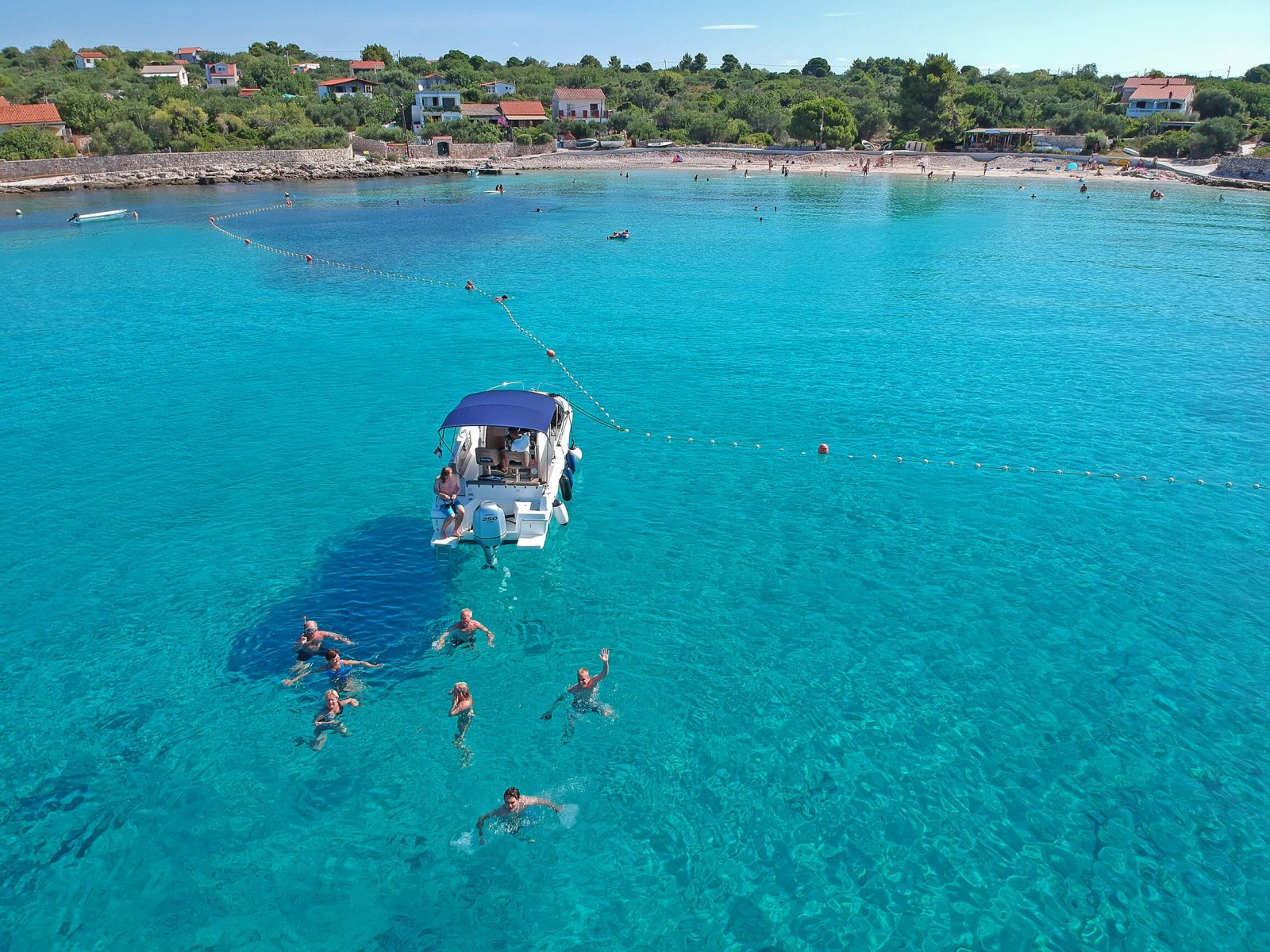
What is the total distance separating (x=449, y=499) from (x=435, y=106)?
141 meters

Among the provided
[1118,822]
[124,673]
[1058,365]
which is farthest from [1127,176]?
[124,673]

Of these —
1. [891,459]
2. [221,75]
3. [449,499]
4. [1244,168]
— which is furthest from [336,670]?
[221,75]

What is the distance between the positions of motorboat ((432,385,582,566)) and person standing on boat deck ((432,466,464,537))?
54 mm

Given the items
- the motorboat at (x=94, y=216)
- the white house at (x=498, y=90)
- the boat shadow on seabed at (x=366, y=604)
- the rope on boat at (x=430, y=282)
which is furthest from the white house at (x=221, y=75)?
the boat shadow on seabed at (x=366, y=604)

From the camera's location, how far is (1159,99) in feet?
398

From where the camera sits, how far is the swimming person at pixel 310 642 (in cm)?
1466

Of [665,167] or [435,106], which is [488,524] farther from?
[435,106]

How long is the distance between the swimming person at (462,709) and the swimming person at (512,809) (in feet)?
5.82

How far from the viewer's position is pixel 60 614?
16.6 metres

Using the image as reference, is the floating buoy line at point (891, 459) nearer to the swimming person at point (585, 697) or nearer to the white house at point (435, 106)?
the swimming person at point (585, 697)

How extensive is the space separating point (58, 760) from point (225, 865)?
13.2 feet

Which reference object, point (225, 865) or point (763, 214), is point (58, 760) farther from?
point (763, 214)

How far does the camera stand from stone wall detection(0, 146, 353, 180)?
9069cm

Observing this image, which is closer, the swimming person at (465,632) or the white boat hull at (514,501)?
the swimming person at (465,632)
